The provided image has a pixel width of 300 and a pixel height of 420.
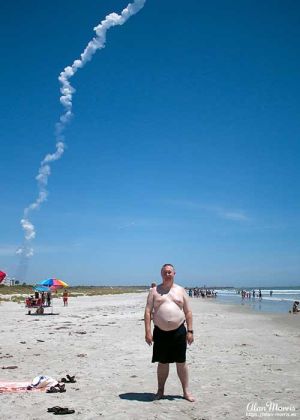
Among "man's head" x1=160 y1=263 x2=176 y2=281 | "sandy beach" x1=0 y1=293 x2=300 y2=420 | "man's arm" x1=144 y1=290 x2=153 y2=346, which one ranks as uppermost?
"man's head" x1=160 y1=263 x2=176 y2=281

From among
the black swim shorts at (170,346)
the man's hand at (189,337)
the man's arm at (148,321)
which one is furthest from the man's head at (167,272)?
the man's hand at (189,337)

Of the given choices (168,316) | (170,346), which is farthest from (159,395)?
(168,316)

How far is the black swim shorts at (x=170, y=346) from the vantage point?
6.79 metres

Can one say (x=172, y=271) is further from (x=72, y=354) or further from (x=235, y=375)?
(x=72, y=354)

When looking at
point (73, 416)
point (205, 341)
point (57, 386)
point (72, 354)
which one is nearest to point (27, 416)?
point (73, 416)

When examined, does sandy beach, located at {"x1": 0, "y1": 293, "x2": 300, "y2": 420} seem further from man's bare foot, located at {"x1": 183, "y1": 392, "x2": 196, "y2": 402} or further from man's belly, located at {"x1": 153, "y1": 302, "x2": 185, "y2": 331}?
man's belly, located at {"x1": 153, "y1": 302, "x2": 185, "y2": 331}

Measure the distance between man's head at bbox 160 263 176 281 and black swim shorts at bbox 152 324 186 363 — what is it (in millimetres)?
876

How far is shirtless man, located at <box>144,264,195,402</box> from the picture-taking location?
22.3 feet

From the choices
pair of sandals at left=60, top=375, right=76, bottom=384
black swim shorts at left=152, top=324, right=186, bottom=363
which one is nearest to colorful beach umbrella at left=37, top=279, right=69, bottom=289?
pair of sandals at left=60, top=375, right=76, bottom=384

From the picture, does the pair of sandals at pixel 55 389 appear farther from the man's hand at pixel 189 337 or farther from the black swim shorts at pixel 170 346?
the man's hand at pixel 189 337

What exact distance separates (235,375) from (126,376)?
245 centimetres

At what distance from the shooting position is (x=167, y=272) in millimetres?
6988

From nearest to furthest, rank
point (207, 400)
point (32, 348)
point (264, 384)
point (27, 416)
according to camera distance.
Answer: point (27, 416) < point (207, 400) < point (264, 384) < point (32, 348)

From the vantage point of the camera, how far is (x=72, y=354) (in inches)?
457
